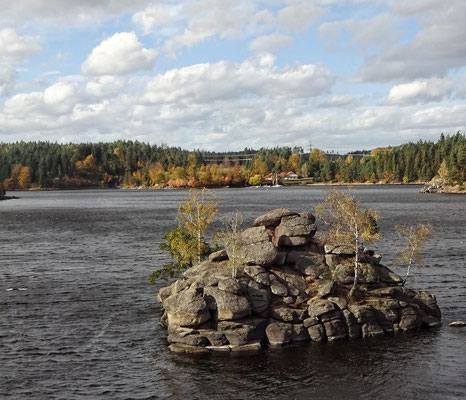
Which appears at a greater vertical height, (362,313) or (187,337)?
(362,313)

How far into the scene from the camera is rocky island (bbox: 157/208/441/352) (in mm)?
43625

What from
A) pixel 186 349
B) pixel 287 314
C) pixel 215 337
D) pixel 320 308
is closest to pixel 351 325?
pixel 320 308

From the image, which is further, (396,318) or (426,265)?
(426,265)

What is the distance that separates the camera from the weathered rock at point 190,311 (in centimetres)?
4334

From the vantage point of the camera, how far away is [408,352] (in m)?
42.4

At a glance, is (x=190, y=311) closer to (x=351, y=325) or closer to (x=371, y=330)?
(x=351, y=325)

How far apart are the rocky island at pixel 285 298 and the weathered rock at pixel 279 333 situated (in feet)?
0.26

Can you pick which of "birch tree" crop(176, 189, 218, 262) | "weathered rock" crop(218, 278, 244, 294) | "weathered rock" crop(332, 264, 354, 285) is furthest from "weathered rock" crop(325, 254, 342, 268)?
"birch tree" crop(176, 189, 218, 262)

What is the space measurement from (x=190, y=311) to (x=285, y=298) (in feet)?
29.6

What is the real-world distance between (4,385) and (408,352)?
30113 millimetres

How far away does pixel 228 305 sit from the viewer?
43.6 meters

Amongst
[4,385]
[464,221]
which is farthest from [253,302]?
[464,221]

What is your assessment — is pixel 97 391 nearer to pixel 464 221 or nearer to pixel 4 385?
pixel 4 385

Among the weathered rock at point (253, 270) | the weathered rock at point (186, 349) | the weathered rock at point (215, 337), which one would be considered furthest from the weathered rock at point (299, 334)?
the weathered rock at point (186, 349)
